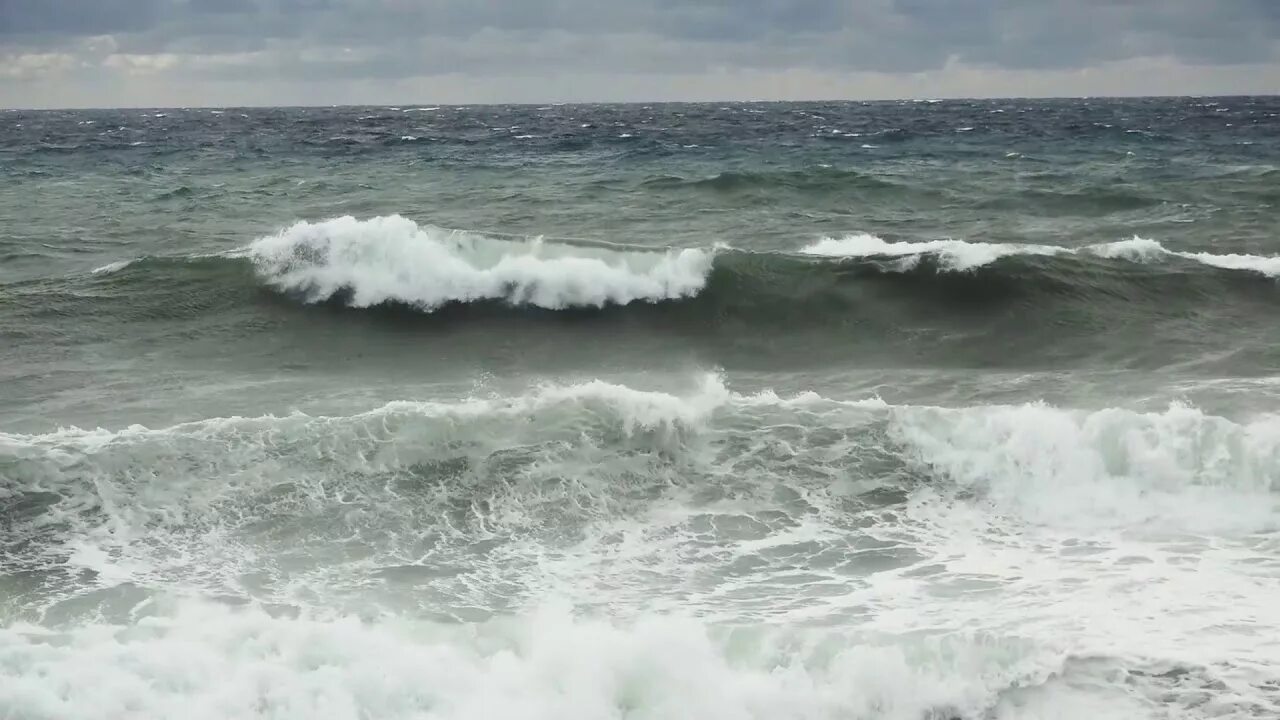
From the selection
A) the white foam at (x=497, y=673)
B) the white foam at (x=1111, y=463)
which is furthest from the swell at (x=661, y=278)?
the white foam at (x=497, y=673)

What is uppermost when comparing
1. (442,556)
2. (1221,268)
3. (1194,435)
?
(1221,268)

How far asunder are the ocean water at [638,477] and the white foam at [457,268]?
0.24 feet

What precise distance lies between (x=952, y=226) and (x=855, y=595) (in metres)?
16.4

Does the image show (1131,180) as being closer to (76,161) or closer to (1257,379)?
(1257,379)

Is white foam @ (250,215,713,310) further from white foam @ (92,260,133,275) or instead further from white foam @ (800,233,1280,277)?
white foam @ (800,233,1280,277)

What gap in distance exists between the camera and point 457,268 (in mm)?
17078

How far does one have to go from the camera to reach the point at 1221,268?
17.5 m

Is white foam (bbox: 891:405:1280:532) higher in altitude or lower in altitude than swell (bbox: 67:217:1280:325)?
lower

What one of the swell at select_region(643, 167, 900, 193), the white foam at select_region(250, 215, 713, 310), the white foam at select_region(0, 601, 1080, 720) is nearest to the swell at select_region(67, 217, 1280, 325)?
the white foam at select_region(250, 215, 713, 310)

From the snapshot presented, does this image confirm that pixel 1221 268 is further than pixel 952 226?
No

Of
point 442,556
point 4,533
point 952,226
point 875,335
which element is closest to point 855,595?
point 442,556

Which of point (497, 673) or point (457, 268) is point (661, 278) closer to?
point (457, 268)

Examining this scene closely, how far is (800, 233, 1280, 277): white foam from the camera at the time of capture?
17391mm

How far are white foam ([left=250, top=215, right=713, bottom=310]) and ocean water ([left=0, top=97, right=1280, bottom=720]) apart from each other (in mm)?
73
